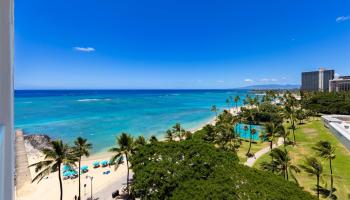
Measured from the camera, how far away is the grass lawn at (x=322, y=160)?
68.2 feet

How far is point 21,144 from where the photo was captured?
37312 mm

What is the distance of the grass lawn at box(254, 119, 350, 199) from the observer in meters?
20.8

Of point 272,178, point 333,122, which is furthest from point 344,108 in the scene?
point 272,178

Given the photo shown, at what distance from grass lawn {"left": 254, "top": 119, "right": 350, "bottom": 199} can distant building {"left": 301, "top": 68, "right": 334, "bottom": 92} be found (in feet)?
398

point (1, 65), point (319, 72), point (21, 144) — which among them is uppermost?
point (319, 72)

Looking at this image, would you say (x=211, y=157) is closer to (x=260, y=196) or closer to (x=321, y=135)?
(x=260, y=196)

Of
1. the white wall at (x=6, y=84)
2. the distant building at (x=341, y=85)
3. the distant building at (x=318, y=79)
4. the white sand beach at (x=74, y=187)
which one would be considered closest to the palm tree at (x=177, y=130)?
the white sand beach at (x=74, y=187)

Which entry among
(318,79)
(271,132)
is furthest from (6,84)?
(318,79)

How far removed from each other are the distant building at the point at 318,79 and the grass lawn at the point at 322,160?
121419 millimetres

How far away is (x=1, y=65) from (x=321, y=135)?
149ft

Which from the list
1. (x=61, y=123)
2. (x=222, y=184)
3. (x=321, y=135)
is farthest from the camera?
(x=61, y=123)

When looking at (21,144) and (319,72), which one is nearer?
(21,144)

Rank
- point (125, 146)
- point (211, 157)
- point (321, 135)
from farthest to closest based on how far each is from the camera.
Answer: point (321, 135), point (125, 146), point (211, 157)

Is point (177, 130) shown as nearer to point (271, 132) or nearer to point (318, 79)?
point (271, 132)
